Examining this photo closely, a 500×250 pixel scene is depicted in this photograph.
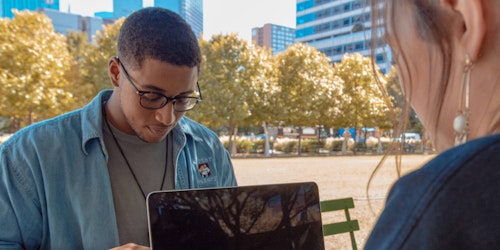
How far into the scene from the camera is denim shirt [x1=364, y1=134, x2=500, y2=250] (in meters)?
0.36

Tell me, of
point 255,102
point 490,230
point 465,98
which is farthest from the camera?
point 255,102

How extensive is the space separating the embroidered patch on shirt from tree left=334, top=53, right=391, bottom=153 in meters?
17.1

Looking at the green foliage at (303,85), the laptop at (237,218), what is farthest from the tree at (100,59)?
the laptop at (237,218)

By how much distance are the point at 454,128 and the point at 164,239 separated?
2.02ft

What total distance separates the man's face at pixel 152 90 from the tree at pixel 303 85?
15323 mm

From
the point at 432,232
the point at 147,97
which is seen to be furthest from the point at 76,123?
the point at 432,232

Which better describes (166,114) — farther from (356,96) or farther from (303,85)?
(356,96)

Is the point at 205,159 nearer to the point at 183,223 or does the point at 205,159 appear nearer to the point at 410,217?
the point at 183,223

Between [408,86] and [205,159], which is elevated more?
[408,86]

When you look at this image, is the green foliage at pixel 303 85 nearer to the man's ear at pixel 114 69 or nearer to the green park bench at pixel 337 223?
the green park bench at pixel 337 223

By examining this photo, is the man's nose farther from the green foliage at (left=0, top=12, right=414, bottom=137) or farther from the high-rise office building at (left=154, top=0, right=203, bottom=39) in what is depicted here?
the green foliage at (left=0, top=12, right=414, bottom=137)

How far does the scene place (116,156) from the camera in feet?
5.01

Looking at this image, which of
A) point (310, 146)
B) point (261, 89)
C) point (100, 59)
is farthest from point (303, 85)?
point (100, 59)

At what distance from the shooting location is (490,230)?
14.1 inches
